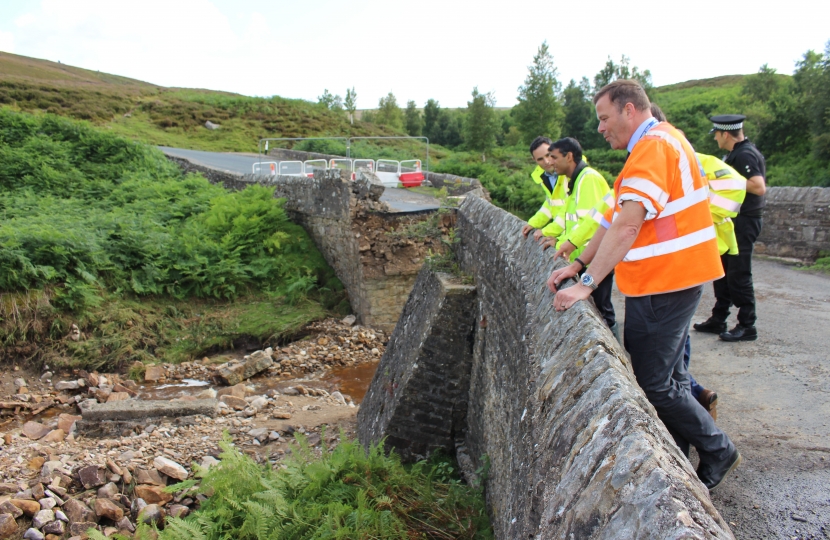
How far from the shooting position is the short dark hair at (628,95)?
3.23 m

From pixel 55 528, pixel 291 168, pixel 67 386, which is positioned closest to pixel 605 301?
pixel 55 528

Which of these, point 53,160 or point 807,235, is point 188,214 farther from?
point 807,235

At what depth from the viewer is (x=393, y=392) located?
6.72m

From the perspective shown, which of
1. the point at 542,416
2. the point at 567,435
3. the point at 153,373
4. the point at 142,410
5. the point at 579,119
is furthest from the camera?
the point at 579,119

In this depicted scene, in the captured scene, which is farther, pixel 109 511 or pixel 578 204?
pixel 109 511

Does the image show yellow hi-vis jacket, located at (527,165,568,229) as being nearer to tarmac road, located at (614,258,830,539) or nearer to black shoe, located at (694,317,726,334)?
tarmac road, located at (614,258,830,539)

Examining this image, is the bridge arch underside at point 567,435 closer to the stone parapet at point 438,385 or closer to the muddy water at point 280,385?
the stone parapet at point 438,385

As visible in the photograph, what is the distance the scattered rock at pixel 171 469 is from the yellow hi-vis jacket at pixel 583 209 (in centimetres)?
472

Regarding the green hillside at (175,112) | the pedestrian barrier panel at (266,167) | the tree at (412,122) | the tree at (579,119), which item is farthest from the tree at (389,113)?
the pedestrian barrier panel at (266,167)

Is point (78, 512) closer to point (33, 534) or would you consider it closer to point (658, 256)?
point (33, 534)

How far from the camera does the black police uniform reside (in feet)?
19.0

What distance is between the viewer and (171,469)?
658cm

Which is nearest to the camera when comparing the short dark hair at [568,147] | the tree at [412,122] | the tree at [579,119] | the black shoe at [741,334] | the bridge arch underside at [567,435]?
the bridge arch underside at [567,435]

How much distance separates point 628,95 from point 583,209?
57.6 inches
